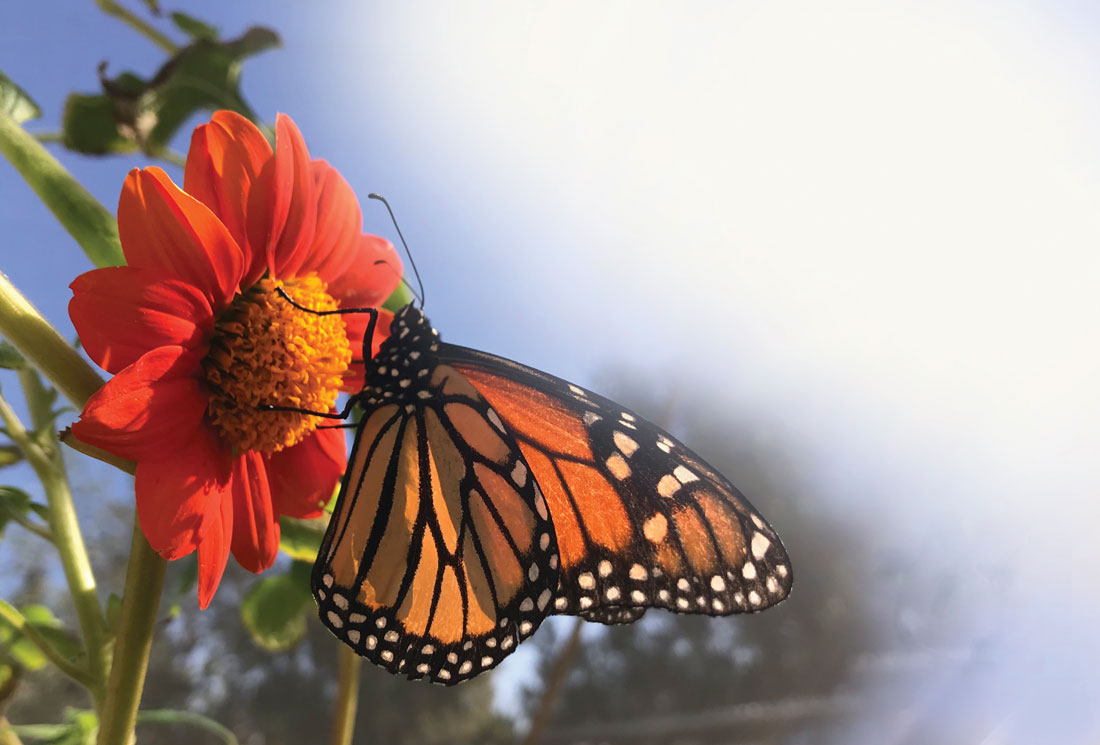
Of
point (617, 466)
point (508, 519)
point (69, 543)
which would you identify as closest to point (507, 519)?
point (508, 519)

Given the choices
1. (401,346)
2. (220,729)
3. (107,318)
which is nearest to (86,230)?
(107,318)

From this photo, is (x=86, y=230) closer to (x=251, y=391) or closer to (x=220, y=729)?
(x=251, y=391)

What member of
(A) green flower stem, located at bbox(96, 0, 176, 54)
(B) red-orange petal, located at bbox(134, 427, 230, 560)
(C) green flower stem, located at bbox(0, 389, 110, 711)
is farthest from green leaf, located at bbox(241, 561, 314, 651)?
(A) green flower stem, located at bbox(96, 0, 176, 54)

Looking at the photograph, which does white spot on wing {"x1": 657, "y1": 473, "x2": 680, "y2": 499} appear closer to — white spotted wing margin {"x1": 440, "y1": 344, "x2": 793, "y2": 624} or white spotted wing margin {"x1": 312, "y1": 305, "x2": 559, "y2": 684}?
white spotted wing margin {"x1": 440, "y1": 344, "x2": 793, "y2": 624}

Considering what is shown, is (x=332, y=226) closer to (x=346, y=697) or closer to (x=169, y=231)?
(x=169, y=231)

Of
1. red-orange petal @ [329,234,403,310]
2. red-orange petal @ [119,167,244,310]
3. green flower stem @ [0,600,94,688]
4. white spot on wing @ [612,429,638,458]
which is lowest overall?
green flower stem @ [0,600,94,688]
